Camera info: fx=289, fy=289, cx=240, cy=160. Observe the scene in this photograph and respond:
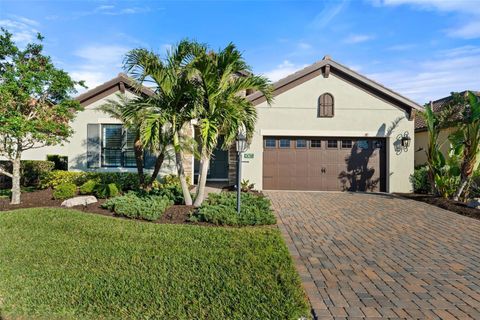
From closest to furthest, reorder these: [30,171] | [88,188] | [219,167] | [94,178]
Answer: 1. [88,188]
2. [94,178]
3. [30,171]
4. [219,167]

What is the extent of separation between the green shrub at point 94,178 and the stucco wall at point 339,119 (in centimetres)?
531

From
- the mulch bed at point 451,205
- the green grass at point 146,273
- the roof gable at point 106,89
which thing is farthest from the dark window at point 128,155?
the mulch bed at point 451,205

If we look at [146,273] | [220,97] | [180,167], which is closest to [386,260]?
[146,273]

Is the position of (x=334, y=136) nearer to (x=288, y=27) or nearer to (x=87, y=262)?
(x=288, y=27)

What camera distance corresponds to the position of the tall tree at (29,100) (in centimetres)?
815

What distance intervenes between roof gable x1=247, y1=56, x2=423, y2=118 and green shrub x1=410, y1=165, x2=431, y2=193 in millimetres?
2535

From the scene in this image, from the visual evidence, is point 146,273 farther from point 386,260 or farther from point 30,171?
Result: point 30,171

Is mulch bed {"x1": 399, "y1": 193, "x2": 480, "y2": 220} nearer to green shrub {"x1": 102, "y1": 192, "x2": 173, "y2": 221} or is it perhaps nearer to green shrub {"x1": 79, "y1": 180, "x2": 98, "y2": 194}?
green shrub {"x1": 102, "y1": 192, "x2": 173, "y2": 221}

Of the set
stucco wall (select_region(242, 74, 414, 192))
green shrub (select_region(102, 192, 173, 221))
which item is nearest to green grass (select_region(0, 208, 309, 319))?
green shrub (select_region(102, 192, 173, 221))

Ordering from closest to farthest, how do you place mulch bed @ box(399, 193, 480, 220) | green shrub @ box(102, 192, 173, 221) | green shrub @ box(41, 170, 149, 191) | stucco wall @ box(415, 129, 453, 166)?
green shrub @ box(102, 192, 173, 221) < mulch bed @ box(399, 193, 480, 220) < green shrub @ box(41, 170, 149, 191) < stucco wall @ box(415, 129, 453, 166)

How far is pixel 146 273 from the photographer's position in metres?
4.08

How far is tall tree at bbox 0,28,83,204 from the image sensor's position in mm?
8148

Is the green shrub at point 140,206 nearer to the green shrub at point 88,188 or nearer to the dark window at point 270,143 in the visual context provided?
the green shrub at point 88,188

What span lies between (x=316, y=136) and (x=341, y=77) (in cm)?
285
